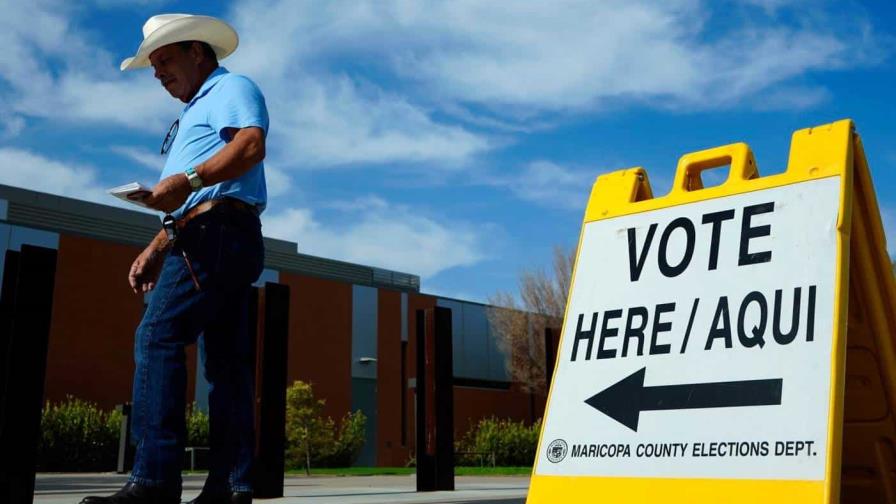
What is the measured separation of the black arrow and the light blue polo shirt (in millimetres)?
1626

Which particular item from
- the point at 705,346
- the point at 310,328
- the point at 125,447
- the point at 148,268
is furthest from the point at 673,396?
the point at 310,328

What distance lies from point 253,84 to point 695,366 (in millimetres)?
2112

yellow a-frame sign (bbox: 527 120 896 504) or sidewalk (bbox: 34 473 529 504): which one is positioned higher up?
yellow a-frame sign (bbox: 527 120 896 504)

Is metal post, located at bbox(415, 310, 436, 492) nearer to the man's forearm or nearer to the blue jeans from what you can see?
the blue jeans

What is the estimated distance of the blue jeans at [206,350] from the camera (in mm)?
3332

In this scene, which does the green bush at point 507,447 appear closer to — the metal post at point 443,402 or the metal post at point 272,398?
the metal post at point 443,402

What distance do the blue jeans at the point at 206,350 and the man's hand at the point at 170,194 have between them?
0.16 metres

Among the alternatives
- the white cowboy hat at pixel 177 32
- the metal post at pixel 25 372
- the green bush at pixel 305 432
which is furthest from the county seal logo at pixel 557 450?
the green bush at pixel 305 432

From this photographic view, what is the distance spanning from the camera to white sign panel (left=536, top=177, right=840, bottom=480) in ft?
8.43

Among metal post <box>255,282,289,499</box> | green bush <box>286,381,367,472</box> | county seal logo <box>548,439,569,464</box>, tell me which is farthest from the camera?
green bush <box>286,381,367,472</box>

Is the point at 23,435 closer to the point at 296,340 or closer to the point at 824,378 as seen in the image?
the point at 824,378

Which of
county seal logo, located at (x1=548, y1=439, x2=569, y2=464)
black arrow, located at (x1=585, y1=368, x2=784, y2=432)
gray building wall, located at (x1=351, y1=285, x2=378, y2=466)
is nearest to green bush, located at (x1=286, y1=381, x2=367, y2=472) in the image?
gray building wall, located at (x1=351, y1=285, x2=378, y2=466)

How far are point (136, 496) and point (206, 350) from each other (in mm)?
710

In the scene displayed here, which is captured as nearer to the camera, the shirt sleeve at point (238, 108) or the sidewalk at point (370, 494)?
the shirt sleeve at point (238, 108)
